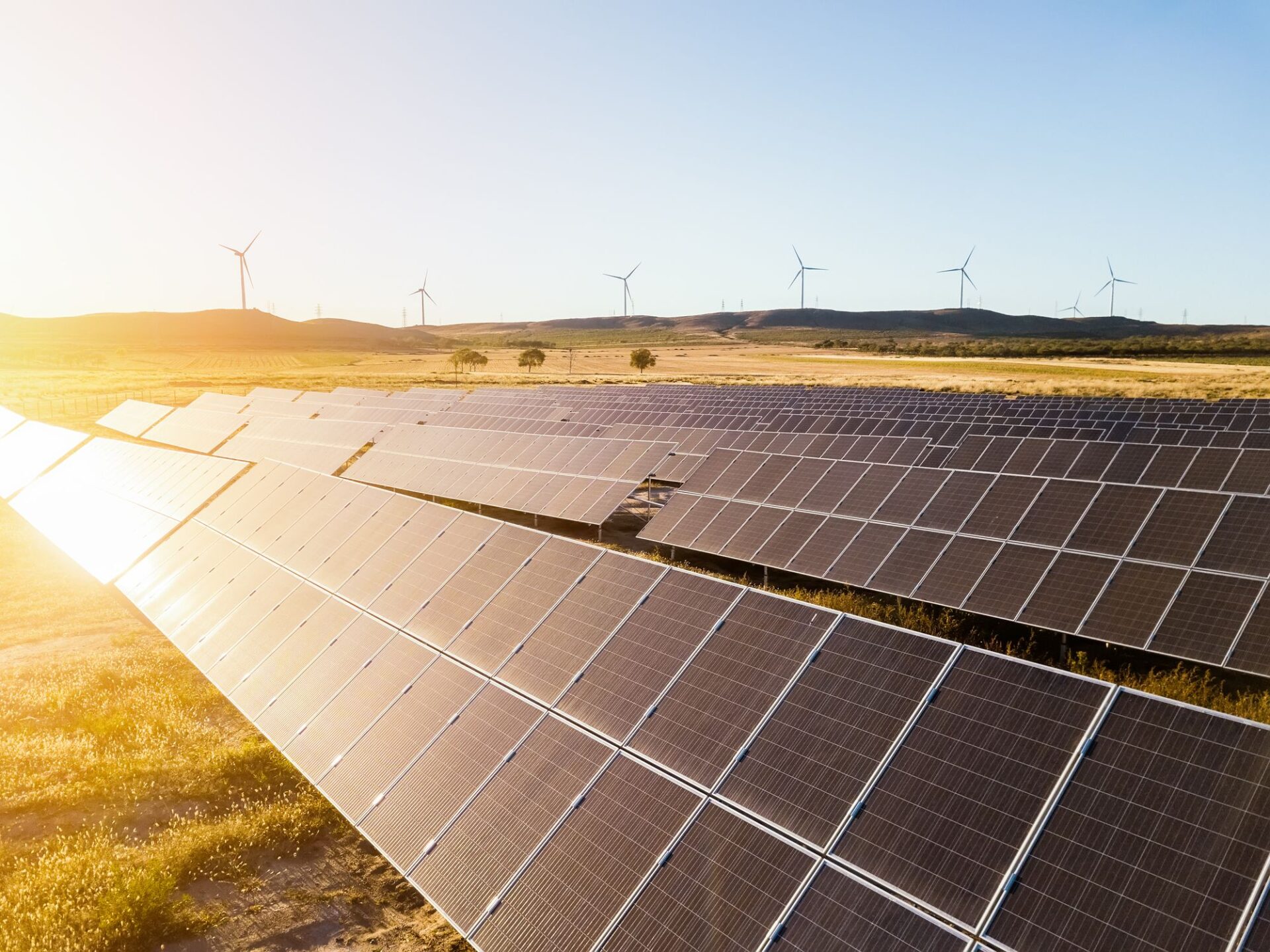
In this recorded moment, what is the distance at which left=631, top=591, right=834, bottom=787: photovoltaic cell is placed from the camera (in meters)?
7.36

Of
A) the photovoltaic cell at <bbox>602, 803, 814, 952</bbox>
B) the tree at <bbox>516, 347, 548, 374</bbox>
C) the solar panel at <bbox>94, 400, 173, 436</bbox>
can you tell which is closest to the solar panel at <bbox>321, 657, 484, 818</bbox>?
the photovoltaic cell at <bbox>602, 803, 814, 952</bbox>

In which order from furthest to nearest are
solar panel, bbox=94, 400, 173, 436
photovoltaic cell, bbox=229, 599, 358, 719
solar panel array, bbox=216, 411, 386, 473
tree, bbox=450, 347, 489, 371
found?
1. tree, bbox=450, 347, 489, 371
2. solar panel, bbox=94, 400, 173, 436
3. solar panel array, bbox=216, 411, 386, 473
4. photovoltaic cell, bbox=229, 599, 358, 719

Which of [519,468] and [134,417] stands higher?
[519,468]

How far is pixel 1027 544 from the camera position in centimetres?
1566

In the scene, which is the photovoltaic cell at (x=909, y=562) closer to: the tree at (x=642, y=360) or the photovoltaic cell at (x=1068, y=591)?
the photovoltaic cell at (x=1068, y=591)

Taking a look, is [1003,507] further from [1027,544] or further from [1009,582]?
[1009,582]

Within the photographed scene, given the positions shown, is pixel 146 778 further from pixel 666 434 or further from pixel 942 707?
pixel 666 434

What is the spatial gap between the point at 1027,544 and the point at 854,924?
1215 centimetres

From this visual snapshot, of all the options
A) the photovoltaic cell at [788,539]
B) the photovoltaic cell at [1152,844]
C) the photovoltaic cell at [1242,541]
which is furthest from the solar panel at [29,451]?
the photovoltaic cell at [1242,541]

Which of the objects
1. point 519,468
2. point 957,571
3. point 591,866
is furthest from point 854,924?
point 519,468

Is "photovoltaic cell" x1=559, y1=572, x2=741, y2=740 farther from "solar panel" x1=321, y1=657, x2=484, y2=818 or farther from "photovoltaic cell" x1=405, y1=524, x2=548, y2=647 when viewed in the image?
"photovoltaic cell" x1=405, y1=524, x2=548, y2=647

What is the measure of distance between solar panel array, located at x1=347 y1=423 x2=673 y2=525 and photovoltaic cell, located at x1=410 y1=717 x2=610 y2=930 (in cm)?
1414

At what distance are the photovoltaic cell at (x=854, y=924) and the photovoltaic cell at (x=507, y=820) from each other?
253cm

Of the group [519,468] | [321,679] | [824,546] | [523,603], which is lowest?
[519,468]
